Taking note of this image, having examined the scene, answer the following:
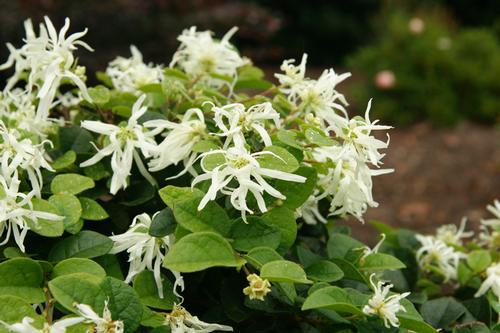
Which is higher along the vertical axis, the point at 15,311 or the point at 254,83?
the point at 254,83

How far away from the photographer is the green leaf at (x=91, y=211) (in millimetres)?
1167

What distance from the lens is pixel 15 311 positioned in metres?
0.94

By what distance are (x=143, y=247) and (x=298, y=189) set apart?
0.25 metres

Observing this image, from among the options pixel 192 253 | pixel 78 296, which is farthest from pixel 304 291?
pixel 78 296

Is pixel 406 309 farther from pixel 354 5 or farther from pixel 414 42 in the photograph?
pixel 354 5

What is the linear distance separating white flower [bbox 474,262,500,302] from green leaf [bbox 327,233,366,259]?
0.27 metres

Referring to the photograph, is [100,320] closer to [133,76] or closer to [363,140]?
[363,140]

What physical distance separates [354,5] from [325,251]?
912cm

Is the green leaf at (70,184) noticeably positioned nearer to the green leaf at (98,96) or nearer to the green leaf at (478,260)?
the green leaf at (98,96)

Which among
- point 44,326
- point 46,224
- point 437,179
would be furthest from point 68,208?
point 437,179

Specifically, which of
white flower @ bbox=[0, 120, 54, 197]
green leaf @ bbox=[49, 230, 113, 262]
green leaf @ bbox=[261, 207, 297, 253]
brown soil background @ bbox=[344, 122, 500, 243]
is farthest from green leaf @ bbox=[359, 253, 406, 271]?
brown soil background @ bbox=[344, 122, 500, 243]

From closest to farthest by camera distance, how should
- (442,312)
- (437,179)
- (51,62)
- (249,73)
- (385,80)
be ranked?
1. (51,62)
2. (442,312)
3. (249,73)
4. (437,179)
5. (385,80)

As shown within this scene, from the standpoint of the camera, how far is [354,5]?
10102 millimetres

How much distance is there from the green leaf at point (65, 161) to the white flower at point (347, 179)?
0.42 metres
